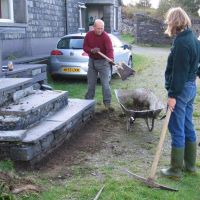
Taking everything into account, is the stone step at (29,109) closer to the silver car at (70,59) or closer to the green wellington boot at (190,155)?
the green wellington boot at (190,155)

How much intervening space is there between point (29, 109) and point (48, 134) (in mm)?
532

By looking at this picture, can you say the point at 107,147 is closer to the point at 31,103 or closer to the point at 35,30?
the point at 31,103

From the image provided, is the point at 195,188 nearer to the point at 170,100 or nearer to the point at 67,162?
the point at 170,100

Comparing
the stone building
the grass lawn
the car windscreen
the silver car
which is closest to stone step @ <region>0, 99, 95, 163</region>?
the grass lawn

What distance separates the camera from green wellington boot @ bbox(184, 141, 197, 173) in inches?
231

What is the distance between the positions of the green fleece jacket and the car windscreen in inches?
334

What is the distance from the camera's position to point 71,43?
13773 mm

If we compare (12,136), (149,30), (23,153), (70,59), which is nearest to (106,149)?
(23,153)

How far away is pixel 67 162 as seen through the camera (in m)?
6.15

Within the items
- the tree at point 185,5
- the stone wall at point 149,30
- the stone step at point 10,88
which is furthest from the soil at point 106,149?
the tree at point 185,5

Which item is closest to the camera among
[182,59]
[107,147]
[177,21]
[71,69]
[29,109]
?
[182,59]

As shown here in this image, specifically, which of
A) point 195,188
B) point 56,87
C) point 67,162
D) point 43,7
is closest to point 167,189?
point 195,188

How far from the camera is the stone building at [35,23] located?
13336 millimetres

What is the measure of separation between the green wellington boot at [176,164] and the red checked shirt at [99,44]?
178 inches
